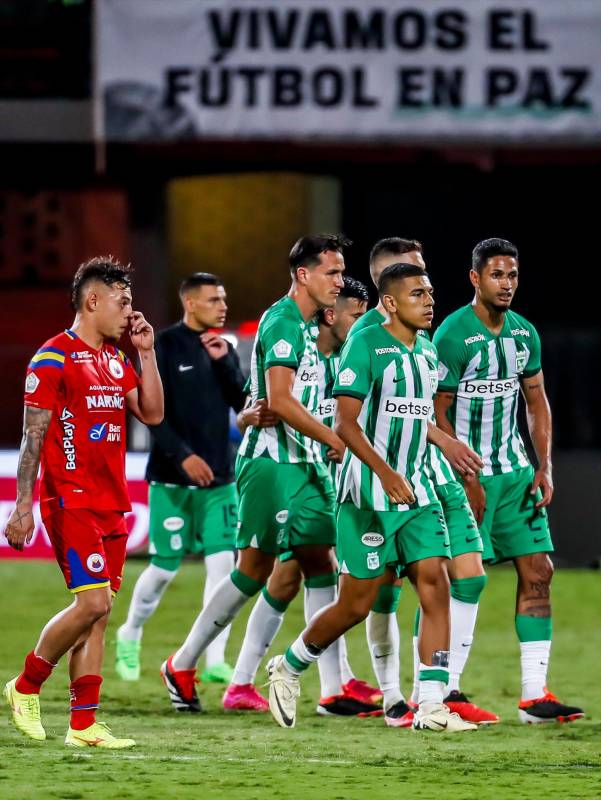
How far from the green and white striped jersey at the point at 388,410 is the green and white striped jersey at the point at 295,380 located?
0.34 metres

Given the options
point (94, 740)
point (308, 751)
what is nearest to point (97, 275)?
point (94, 740)

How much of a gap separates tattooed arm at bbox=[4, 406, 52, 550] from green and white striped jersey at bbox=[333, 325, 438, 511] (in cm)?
119

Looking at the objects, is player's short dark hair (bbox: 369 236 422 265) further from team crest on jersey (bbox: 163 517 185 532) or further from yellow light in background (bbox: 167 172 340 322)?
yellow light in background (bbox: 167 172 340 322)

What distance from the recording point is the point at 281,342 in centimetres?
723

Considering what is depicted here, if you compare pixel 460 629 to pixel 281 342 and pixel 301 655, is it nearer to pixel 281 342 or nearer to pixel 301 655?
pixel 301 655

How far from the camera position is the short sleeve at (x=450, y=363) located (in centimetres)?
765

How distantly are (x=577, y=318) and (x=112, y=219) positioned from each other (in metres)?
4.97

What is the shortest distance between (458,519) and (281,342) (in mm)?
1017

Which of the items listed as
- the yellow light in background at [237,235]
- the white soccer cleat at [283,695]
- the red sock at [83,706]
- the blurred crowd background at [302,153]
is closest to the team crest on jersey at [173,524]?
the white soccer cleat at [283,695]

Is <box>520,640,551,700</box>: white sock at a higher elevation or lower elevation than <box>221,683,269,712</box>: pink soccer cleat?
higher

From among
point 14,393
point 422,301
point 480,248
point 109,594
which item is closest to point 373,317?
point 422,301

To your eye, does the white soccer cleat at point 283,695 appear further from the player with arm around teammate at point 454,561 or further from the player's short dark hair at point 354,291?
the player's short dark hair at point 354,291

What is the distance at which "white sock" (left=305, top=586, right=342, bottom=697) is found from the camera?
25.3 feet

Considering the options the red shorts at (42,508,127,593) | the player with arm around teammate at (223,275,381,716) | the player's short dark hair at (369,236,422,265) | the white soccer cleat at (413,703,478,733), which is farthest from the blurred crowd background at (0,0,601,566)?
the red shorts at (42,508,127,593)
